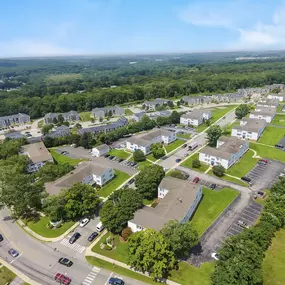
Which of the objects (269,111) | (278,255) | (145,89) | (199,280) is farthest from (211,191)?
(145,89)

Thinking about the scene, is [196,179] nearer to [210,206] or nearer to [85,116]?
[210,206]

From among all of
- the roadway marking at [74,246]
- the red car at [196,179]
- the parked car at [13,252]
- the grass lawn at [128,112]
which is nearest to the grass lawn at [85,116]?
the grass lawn at [128,112]

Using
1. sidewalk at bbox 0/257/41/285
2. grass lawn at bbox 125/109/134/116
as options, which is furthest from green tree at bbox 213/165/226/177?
grass lawn at bbox 125/109/134/116

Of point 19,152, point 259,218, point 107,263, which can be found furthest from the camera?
point 19,152

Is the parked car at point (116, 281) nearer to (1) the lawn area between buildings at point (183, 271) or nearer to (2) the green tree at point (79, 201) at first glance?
(1) the lawn area between buildings at point (183, 271)

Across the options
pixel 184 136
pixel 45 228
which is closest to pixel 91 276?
pixel 45 228

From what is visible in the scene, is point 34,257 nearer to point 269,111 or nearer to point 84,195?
point 84,195
